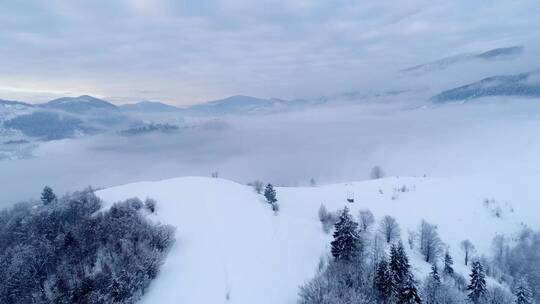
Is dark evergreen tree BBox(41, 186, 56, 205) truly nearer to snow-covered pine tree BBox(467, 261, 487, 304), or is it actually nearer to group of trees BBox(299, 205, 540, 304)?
group of trees BBox(299, 205, 540, 304)

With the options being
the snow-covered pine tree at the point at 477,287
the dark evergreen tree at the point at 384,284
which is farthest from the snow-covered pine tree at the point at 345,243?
the snow-covered pine tree at the point at 477,287

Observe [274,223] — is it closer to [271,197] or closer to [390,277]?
[271,197]

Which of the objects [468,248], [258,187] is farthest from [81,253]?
[468,248]

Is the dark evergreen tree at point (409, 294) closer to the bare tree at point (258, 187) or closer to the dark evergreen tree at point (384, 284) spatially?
the dark evergreen tree at point (384, 284)

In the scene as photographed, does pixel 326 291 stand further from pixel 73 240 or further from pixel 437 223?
pixel 437 223

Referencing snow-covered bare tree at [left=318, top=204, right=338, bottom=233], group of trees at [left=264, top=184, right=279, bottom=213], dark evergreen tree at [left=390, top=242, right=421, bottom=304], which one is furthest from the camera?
group of trees at [left=264, top=184, right=279, bottom=213]

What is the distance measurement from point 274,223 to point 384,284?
93.8ft

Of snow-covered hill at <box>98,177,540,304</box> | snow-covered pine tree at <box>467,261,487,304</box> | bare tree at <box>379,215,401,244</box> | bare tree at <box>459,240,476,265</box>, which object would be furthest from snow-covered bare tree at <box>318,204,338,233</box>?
bare tree at <box>459,240,476,265</box>

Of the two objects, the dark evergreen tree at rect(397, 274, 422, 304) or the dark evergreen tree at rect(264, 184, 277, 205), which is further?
the dark evergreen tree at rect(264, 184, 277, 205)

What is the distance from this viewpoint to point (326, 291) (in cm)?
3794

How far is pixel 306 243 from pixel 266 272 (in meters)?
13.3

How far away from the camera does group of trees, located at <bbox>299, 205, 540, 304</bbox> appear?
4044cm

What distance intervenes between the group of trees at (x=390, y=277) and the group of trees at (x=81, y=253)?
23.1 meters

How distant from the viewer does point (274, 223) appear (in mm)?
67562
